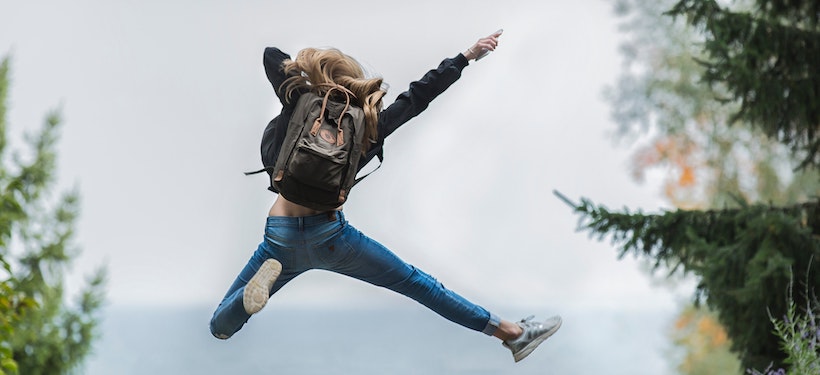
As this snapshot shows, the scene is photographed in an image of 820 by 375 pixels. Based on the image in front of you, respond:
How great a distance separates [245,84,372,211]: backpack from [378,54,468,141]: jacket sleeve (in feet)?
0.39

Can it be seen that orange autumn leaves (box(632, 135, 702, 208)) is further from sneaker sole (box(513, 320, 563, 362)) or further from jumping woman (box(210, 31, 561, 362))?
jumping woman (box(210, 31, 561, 362))

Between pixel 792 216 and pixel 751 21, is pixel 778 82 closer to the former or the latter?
pixel 751 21

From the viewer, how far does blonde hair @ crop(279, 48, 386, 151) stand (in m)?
3.28

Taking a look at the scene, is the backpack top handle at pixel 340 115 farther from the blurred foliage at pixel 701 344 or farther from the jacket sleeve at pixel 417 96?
the blurred foliage at pixel 701 344

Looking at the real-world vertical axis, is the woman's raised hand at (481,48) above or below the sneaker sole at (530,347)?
above

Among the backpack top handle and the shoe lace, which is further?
the shoe lace

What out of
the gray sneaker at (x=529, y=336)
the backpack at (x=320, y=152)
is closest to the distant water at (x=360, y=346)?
the gray sneaker at (x=529, y=336)

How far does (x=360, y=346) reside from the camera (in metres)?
14.8

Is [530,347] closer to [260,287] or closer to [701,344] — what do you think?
[260,287]

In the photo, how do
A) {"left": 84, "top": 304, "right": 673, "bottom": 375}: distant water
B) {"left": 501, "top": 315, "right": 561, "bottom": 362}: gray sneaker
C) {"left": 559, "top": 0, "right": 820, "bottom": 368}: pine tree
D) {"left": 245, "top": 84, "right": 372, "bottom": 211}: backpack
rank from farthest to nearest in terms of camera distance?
1. {"left": 84, "top": 304, "right": 673, "bottom": 375}: distant water
2. {"left": 559, "top": 0, "right": 820, "bottom": 368}: pine tree
3. {"left": 501, "top": 315, "right": 561, "bottom": 362}: gray sneaker
4. {"left": 245, "top": 84, "right": 372, "bottom": 211}: backpack

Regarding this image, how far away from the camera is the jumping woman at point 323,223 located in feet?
10.8

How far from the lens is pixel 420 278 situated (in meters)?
3.51

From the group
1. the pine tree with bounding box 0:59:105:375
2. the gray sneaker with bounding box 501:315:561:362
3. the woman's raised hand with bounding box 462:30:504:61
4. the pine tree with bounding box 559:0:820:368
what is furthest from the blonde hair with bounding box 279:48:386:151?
the pine tree with bounding box 0:59:105:375

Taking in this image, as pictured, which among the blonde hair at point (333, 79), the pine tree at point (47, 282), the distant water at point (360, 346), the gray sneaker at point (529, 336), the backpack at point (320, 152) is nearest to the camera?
the backpack at point (320, 152)
